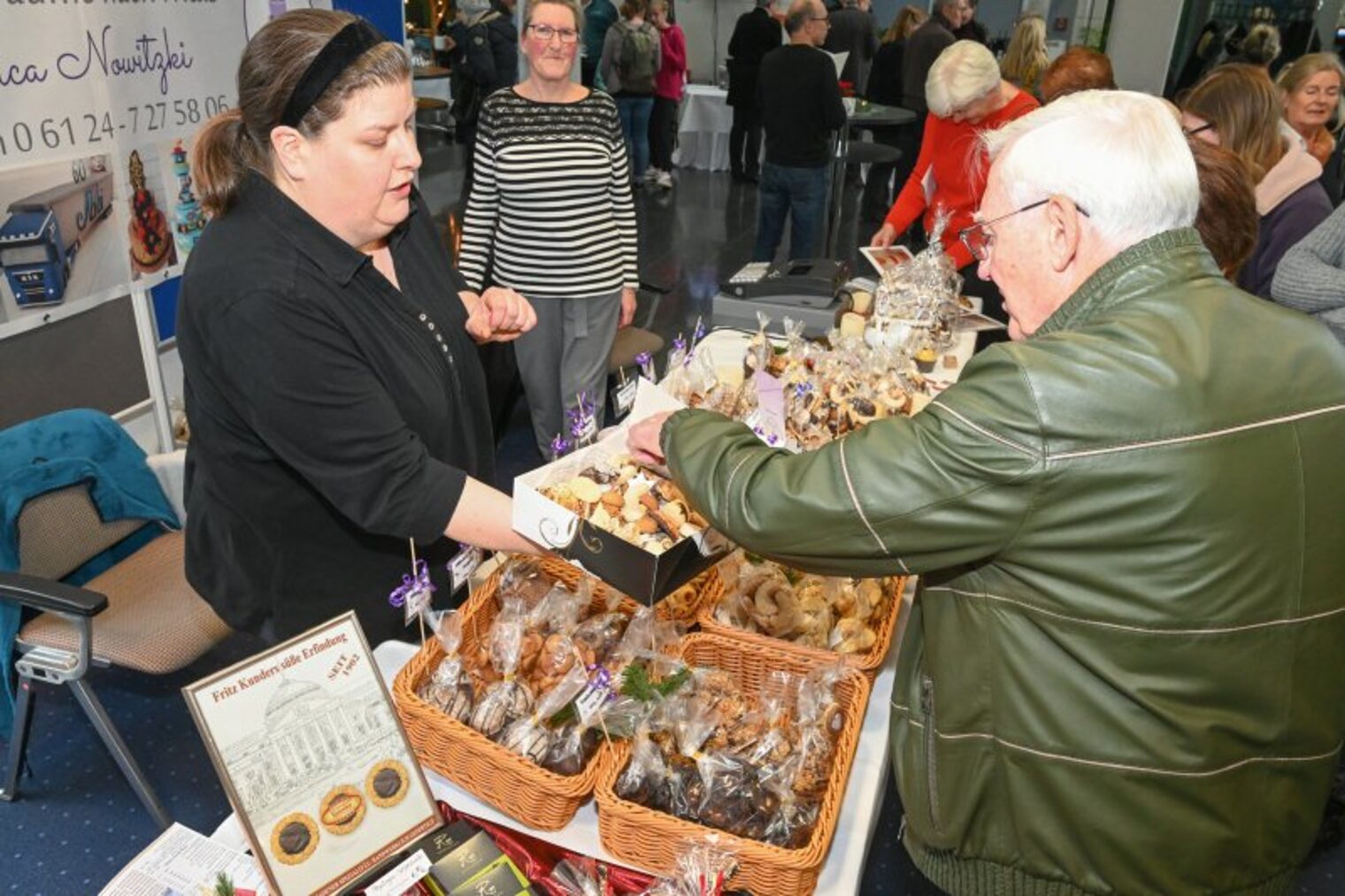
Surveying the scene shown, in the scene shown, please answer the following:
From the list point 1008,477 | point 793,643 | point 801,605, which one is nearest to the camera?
point 1008,477

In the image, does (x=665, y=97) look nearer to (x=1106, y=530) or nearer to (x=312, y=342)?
(x=312, y=342)

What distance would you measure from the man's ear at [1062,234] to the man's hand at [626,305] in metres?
2.52

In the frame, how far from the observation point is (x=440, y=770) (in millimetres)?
1342

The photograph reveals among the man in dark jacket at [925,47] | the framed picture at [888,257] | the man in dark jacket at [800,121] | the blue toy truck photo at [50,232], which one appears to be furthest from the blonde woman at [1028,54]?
the blue toy truck photo at [50,232]

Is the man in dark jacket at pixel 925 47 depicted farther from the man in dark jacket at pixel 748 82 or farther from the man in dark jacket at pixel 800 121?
the man in dark jacket at pixel 800 121

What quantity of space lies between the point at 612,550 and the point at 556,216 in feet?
7.21

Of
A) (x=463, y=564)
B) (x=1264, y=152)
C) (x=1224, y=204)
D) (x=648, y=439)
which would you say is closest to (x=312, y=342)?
(x=463, y=564)

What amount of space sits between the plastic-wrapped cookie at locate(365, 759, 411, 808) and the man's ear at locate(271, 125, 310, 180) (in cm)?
87

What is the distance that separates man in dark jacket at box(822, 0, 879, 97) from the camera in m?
8.45

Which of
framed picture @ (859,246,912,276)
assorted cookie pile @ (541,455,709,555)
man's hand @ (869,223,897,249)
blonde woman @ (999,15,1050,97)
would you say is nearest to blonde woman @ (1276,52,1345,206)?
man's hand @ (869,223,897,249)

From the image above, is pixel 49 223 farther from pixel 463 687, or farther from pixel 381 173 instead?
pixel 463 687

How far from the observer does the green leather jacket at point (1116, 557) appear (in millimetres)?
996

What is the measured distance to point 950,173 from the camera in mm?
3748

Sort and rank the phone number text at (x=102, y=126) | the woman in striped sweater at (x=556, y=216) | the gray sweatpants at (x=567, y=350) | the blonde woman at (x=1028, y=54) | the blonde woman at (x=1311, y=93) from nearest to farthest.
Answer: the phone number text at (x=102, y=126)
the woman in striped sweater at (x=556, y=216)
the gray sweatpants at (x=567, y=350)
the blonde woman at (x=1311, y=93)
the blonde woman at (x=1028, y=54)
